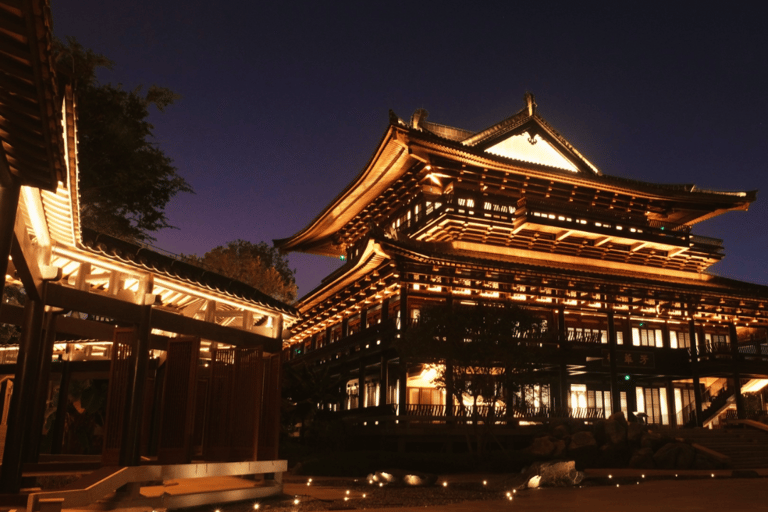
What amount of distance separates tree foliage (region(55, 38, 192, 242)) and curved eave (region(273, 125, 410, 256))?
403 inches

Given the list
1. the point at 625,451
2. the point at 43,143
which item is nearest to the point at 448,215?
the point at 625,451

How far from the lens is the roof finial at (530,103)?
3538 cm

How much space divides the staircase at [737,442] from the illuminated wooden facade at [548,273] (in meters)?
3.23

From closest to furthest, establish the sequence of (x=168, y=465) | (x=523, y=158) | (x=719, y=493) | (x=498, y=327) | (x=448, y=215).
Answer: (x=168, y=465) → (x=719, y=493) → (x=498, y=327) → (x=448, y=215) → (x=523, y=158)

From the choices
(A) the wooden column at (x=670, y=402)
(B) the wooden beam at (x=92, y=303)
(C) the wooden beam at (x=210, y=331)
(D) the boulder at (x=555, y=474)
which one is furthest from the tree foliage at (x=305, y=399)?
(A) the wooden column at (x=670, y=402)

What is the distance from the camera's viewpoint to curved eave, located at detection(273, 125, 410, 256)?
31.2 meters

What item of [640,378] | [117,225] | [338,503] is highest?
[117,225]

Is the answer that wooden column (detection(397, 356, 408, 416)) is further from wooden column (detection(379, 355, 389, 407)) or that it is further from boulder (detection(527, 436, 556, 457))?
boulder (detection(527, 436, 556, 457))

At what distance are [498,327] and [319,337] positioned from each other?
20.0 metres

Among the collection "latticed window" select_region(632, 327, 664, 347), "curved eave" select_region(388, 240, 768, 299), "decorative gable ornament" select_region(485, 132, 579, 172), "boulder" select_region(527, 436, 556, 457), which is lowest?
"boulder" select_region(527, 436, 556, 457)

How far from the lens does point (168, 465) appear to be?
983 cm

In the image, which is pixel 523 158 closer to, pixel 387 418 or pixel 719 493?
pixel 387 418

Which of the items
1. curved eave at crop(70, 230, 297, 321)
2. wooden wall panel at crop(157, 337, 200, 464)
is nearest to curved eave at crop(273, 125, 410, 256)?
curved eave at crop(70, 230, 297, 321)

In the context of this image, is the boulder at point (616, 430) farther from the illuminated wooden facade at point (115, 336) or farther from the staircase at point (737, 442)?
the illuminated wooden facade at point (115, 336)
